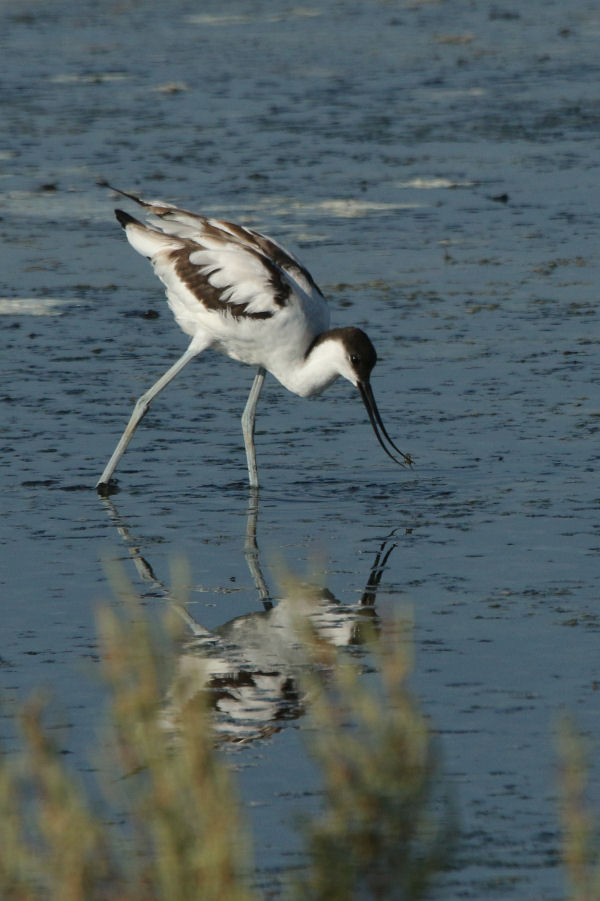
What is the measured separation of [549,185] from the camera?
15906 mm

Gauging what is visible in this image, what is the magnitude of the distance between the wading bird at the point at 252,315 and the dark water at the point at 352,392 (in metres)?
0.38

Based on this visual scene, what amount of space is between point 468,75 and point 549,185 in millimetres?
6070

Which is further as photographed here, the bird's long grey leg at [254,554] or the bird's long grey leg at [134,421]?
the bird's long grey leg at [134,421]

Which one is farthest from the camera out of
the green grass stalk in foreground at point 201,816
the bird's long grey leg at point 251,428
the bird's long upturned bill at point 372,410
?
the bird's long grey leg at point 251,428

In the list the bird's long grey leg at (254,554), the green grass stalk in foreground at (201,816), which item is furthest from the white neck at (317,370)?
the green grass stalk in foreground at (201,816)

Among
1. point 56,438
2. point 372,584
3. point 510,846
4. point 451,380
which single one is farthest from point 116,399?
point 510,846

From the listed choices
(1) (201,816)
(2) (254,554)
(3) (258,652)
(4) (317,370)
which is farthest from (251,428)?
(1) (201,816)

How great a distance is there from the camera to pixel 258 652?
671cm

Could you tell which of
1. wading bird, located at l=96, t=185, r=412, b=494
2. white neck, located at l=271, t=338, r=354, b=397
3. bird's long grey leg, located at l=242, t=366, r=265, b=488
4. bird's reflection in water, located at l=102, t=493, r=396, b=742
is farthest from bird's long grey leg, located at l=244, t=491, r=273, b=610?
white neck, located at l=271, t=338, r=354, b=397

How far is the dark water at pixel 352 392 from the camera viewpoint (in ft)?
21.0

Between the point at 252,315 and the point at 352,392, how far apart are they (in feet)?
6.33

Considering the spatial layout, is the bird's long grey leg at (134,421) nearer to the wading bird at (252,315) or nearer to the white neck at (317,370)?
the wading bird at (252,315)

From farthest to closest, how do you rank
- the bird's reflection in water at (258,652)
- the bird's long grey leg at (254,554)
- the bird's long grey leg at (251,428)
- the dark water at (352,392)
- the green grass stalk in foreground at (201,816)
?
the bird's long grey leg at (251,428) < the bird's long grey leg at (254,554) < the dark water at (352,392) < the bird's reflection in water at (258,652) < the green grass stalk in foreground at (201,816)

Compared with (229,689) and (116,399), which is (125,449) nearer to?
(116,399)
